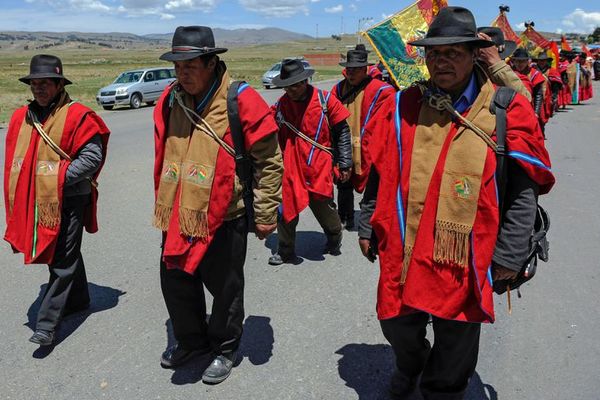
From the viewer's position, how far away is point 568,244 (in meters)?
5.85

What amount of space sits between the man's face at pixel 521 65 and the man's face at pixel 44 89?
7.39 meters

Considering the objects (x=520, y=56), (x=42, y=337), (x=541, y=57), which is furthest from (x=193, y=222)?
(x=541, y=57)

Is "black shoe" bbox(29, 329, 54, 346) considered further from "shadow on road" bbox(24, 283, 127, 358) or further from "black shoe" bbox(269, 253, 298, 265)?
"black shoe" bbox(269, 253, 298, 265)

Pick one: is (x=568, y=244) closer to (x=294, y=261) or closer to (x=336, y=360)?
(x=294, y=261)

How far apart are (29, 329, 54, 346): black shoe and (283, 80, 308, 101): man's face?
9.20 feet

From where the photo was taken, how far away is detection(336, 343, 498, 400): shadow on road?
131 inches

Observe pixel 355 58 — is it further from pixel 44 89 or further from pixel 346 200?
pixel 44 89

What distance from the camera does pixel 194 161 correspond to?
10.3ft

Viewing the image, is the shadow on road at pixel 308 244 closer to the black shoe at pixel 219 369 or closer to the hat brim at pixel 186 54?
the black shoe at pixel 219 369

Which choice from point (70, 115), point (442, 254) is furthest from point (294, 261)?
point (442, 254)

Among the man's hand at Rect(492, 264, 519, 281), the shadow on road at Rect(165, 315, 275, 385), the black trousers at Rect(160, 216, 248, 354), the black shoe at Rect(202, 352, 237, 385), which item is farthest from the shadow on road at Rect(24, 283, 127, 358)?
the man's hand at Rect(492, 264, 519, 281)

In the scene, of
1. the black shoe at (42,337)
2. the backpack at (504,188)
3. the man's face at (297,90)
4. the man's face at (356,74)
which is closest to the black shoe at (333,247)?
the man's face at (297,90)

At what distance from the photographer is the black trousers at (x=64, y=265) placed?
12.8ft

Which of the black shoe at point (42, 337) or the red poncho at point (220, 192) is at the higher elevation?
the red poncho at point (220, 192)
